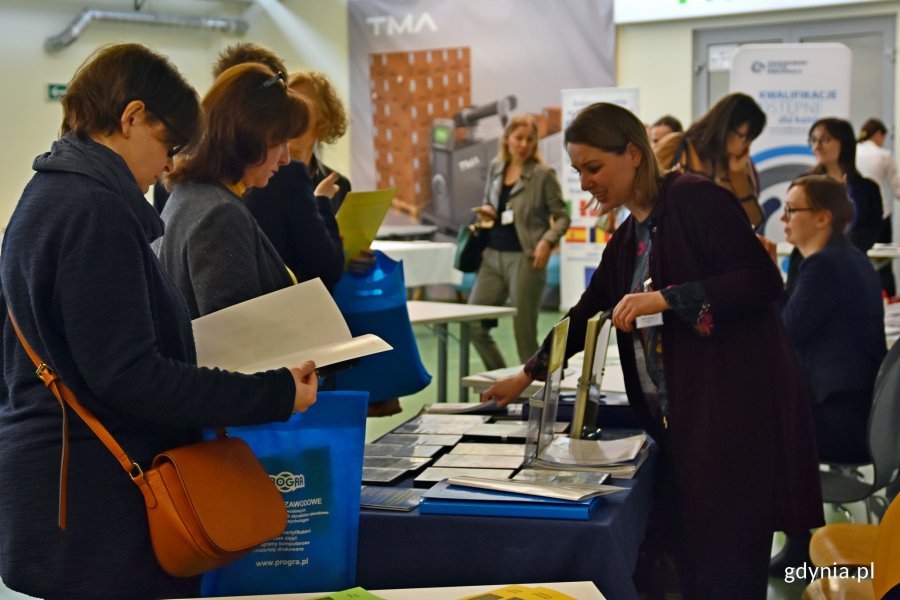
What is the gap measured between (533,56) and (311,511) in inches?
363

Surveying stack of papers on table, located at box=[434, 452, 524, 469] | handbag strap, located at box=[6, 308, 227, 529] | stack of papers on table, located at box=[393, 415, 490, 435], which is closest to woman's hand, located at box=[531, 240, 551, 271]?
stack of papers on table, located at box=[393, 415, 490, 435]

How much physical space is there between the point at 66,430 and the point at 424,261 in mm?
6771

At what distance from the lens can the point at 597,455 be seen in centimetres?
204

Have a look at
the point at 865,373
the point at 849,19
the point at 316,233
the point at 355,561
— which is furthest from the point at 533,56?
the point at 355,561

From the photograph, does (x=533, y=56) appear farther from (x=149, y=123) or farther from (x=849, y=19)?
(x=149, y=123)

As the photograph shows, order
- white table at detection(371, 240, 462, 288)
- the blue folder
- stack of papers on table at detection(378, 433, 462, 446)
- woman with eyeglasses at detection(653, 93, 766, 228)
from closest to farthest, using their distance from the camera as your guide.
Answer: the blue folder
stack of papers on table at detection(378, 433, 462, 446)
woman with eyeglasses at detection(653, 93, 766, 228)
white table at detection(371, 240, 462, 288)

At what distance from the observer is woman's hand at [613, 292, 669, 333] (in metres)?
2.08

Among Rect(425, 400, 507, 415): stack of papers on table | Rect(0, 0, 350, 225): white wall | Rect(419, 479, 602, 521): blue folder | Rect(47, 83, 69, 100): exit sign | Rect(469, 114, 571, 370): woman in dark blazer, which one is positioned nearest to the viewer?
Rect(419, 479, 602, 521): blue folder

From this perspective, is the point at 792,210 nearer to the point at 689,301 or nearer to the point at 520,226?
the point at 689,301

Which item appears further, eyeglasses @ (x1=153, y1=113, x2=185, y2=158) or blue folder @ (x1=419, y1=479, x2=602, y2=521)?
blue folder @ (x1=419, y1=479, x2=602, y2=521)

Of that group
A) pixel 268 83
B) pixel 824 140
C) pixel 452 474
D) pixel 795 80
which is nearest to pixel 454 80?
pixel 795 80

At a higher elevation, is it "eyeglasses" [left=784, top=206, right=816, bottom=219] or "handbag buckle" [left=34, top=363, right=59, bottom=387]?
"eyeglasses" [left=784, top=206, right=816, bottom=219]

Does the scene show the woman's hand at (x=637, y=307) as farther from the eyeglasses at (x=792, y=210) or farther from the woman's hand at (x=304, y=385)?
the eyeglasses at (x=792, y=210)

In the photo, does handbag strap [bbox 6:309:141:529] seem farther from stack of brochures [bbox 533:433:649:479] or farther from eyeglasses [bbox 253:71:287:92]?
stack of brochures [bbox 533:433:649:479]
